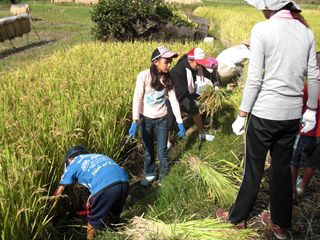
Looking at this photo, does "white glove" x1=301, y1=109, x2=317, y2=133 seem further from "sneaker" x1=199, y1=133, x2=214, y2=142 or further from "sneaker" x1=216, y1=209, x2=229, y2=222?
"sneaker" x1=199, y1=133, x2=214, y2=142

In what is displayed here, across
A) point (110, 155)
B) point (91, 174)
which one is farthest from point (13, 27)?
point (91, 174)

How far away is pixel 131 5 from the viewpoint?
1002cm

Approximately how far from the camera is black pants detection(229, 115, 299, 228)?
261 centimetres

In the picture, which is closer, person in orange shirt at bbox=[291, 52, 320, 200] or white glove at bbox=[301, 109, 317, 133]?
white glove at bbox=[301, 109, 317, 133]

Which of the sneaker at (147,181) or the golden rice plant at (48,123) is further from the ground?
the golden rice plant at (48,123)

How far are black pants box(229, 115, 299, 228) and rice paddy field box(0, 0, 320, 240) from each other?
7.5 inches

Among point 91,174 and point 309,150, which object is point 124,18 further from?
point 91,174

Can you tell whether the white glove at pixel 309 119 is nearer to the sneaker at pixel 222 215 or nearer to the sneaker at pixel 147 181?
the sneaker at pixel 222 215

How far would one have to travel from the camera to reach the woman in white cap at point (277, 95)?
2479mm

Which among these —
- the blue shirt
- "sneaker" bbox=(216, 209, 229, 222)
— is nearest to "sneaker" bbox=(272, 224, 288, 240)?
"sneaker" bbox=(216, 209, 229, 222)

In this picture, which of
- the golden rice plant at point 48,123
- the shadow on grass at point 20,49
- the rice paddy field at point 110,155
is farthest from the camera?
the shadow on grass at point 20,49

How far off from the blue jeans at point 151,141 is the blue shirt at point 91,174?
3.57 feet

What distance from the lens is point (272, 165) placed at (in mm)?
2730

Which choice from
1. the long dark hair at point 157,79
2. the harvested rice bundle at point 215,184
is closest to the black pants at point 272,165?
the harvested rice bundle at point 215,184
